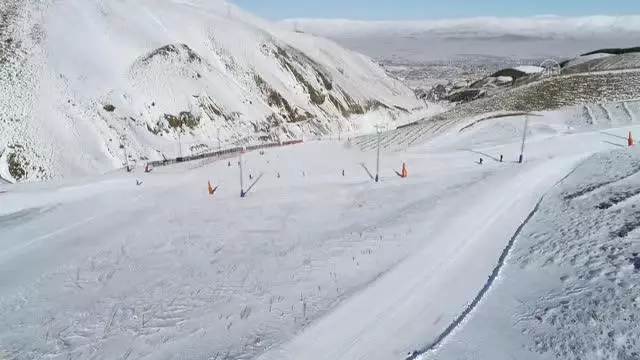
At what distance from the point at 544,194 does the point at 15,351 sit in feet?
69.6

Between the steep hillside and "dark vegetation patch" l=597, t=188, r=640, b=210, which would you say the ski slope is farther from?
the steep hillside

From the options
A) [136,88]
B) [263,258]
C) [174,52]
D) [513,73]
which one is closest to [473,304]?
[263,258]

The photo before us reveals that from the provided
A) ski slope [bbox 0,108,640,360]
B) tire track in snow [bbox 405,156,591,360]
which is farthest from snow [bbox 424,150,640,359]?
ski slope [bbox 0,108,640,360]

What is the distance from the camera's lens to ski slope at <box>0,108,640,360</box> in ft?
36.6

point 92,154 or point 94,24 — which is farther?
point 94,24

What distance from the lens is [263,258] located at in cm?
1612

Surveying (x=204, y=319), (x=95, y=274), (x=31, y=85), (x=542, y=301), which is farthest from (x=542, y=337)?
(x=31, y=85)

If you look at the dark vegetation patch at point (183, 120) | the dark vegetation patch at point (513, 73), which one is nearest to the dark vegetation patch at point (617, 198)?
the dark vegetation patch at point (183, 120)

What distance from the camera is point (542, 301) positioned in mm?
11727

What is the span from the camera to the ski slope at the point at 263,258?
11.1 metres

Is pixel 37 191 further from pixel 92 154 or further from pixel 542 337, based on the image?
pixel 542 337

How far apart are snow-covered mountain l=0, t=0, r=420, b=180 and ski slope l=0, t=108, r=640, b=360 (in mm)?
13656

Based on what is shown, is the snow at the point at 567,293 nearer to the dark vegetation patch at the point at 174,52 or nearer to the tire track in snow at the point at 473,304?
the tire track in snow at the point at 473,304

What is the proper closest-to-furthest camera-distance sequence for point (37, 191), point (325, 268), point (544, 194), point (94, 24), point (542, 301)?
point (542, 301)
point (325, 268)
point (544, 194)
point (37, 191)
point (94, 24)
